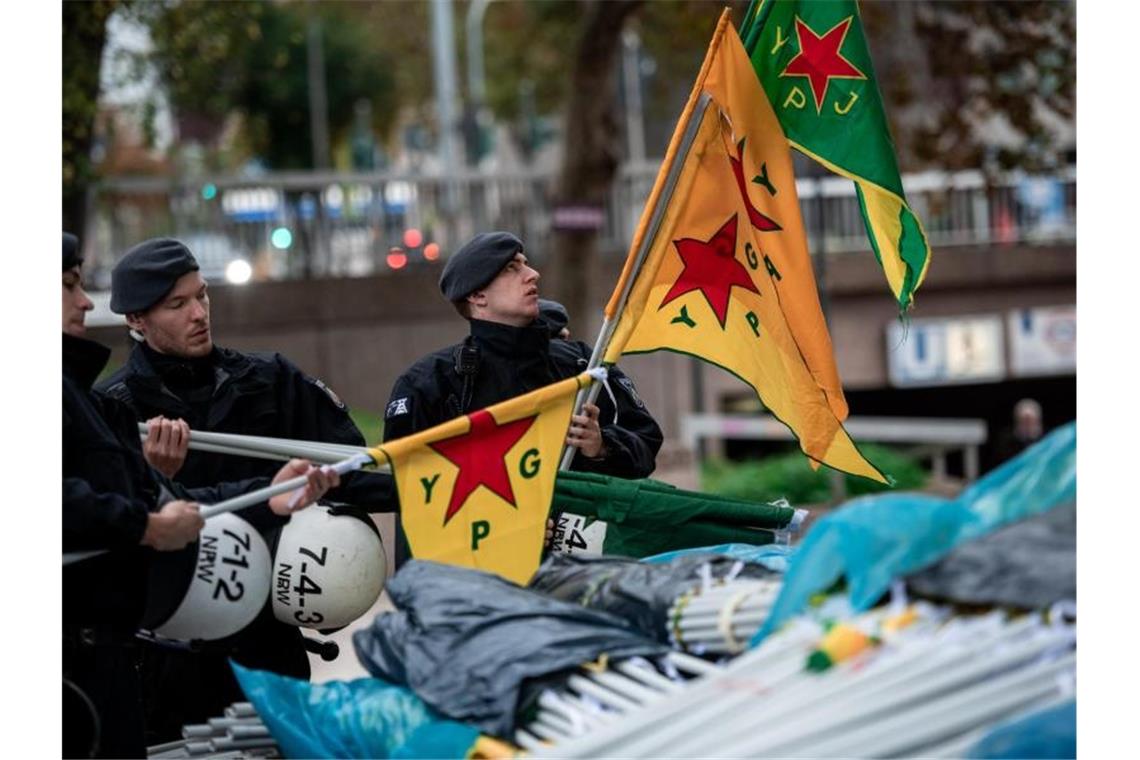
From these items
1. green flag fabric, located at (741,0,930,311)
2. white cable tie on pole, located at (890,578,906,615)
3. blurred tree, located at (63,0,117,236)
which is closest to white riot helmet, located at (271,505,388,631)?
green flag fabric, located at (741,0,930,311)

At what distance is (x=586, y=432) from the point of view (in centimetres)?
554

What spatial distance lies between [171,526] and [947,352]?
68.8ft

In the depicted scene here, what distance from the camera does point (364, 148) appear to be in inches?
2055

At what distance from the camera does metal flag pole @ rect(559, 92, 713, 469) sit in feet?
18.4

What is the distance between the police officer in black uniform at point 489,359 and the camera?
5.82m

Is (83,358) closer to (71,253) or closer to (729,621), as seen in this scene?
(71,253)

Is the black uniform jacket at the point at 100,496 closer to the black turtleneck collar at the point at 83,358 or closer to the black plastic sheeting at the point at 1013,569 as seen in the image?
the black turtleneck collar at the point at 83,358

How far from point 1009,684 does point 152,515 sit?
6.41 feet

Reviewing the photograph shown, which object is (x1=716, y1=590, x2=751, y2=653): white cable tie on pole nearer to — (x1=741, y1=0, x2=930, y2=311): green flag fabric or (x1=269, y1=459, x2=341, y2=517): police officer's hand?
(x1=269, y1=459, x2=341, y2=517): police officer's hand

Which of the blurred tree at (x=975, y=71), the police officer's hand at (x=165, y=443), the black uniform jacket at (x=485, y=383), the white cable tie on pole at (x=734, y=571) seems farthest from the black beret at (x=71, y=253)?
the blurred tree at (x=975, y=71)

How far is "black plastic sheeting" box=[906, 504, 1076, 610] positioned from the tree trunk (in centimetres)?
1416

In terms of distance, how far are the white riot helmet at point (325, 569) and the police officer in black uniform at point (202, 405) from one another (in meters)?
0.11

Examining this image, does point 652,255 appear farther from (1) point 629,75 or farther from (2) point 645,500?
(1) point 629,75
